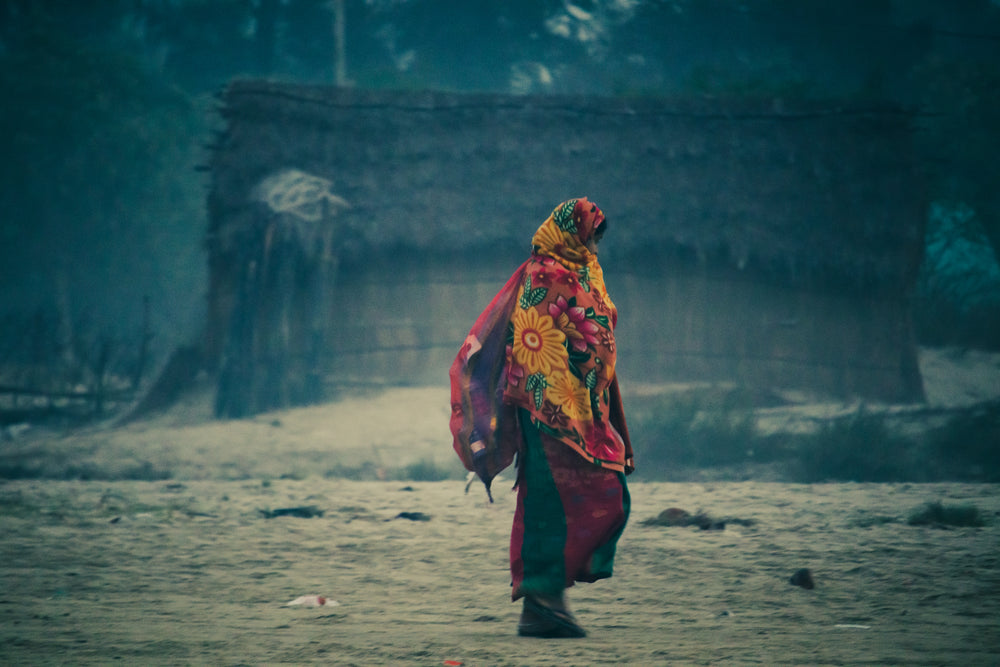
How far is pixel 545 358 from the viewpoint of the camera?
3.54 meters

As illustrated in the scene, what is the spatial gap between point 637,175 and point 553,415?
10013mm

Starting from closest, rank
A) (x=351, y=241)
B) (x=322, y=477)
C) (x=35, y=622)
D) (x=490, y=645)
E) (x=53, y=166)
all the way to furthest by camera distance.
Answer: (x=490, y=645) < (x=35, y=622) < (x=322, y=477) < (x=351, y=241) < (x=53, y=166)

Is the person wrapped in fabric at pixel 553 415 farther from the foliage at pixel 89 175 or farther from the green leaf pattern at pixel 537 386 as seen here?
the foliage at pixel 89 175

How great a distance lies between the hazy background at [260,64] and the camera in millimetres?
21891

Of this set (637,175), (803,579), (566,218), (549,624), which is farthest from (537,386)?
(637,175)

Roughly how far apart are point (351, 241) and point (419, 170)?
57.3 inches

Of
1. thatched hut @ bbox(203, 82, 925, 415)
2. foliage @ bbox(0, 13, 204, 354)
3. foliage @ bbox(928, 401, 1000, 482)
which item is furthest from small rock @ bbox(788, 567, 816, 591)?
foliage @ bbox(0, 13, 204, 354)

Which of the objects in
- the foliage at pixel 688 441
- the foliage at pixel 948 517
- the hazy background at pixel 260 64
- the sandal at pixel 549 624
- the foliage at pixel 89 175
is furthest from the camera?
the foliage at pixel 89 175

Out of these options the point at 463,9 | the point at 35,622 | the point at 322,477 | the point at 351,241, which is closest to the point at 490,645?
the point at 35,622

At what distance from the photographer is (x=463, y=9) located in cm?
2316

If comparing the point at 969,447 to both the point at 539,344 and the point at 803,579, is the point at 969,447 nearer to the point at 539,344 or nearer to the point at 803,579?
the point at 803,579

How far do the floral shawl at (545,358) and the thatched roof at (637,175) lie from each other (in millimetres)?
9116

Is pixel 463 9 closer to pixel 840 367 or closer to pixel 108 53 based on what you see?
pixel 108 53

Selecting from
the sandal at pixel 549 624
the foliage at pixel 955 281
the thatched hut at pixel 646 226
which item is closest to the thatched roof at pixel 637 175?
the thatched hut at pixel 646 226
